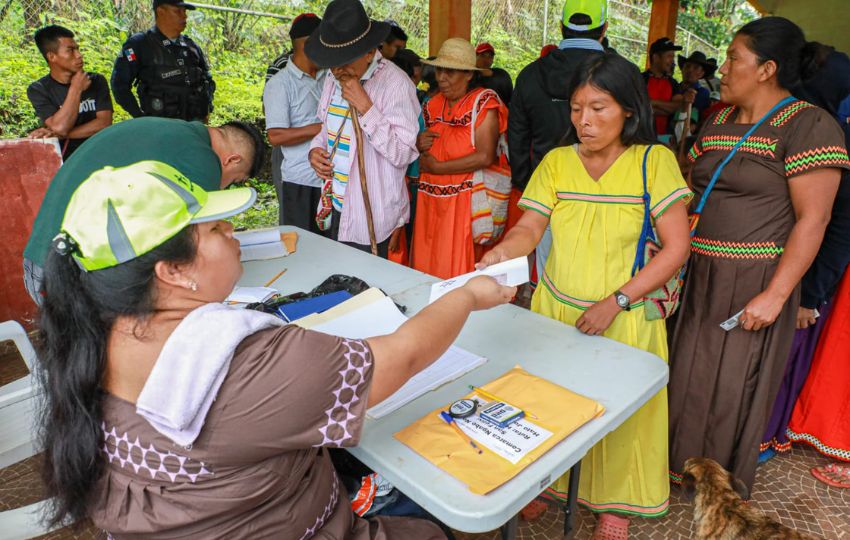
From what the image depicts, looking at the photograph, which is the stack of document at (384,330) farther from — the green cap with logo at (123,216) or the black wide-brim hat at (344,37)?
the black wide-brim hat at (344,37)

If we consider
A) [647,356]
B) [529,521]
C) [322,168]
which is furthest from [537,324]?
[322,168]

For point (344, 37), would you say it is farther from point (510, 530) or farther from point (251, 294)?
point (510, 530)

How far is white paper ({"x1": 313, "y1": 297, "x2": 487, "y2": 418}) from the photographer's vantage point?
4.32ft

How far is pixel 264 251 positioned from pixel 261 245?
0.05 metres

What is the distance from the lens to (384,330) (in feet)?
5.25

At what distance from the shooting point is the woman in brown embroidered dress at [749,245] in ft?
6.19

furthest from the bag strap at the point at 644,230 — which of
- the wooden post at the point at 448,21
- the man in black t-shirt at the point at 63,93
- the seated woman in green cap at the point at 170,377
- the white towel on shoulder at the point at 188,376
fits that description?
the wooden post at the point at 448,21

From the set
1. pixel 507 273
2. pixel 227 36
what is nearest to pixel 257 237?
pixel 507 273

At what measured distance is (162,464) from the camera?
966 mm

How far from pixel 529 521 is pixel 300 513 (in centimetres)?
140

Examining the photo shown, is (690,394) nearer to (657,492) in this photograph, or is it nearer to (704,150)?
(657,492)

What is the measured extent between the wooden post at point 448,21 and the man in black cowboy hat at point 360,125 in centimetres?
334

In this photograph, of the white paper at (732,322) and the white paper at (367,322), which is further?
the white paper at (732,322)

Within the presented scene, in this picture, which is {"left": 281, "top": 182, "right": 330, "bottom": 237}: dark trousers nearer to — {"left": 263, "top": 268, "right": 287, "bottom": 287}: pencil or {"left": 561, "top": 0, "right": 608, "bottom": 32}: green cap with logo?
{"left": 263, "top": 268, "right": 287, "bottom": 287}: pencil
